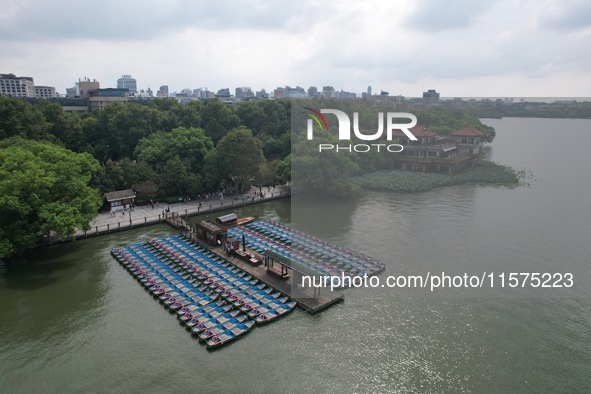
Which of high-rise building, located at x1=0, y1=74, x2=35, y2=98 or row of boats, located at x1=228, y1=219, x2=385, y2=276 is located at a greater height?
high-rise building, located at x1=0, y1=74, x2=35, y2=98

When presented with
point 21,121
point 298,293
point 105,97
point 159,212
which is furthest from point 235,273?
point 105,97

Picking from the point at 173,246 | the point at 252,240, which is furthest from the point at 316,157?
the point at 173,246

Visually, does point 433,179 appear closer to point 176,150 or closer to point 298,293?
point 176,150

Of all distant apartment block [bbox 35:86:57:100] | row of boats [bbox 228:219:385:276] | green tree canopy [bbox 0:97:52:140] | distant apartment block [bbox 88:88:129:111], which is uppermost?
distant apartment block [bbox 35:86:57:100]

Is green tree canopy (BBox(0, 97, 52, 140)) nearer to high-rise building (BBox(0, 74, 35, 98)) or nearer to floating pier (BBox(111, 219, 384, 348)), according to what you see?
floating pier (BBox(111, 219, 384, 348))

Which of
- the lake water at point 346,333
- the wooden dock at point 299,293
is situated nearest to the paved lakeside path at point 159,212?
the lake water at point 346,333

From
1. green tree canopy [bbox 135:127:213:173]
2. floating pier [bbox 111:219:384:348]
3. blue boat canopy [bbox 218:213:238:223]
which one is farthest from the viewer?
green tree canopy [bbox 135:127:213:173]

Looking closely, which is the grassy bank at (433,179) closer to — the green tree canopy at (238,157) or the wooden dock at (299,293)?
the green tree canopy at (238,157)

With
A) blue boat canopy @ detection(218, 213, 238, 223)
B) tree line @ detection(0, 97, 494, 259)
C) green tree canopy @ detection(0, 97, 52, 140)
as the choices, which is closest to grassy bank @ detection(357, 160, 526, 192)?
tree line @ detection(0, 97, 494, 259)

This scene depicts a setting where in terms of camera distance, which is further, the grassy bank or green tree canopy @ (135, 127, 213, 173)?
the grassy bank
